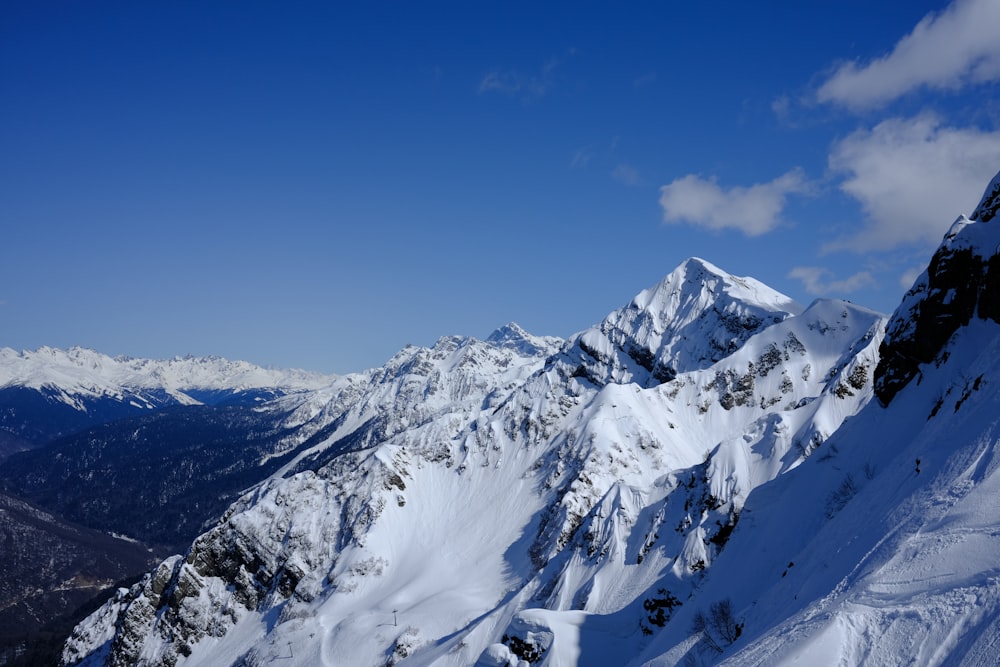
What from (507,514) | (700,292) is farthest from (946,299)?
(700,292)

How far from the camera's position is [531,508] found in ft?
434

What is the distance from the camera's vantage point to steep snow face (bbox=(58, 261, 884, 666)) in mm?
86625

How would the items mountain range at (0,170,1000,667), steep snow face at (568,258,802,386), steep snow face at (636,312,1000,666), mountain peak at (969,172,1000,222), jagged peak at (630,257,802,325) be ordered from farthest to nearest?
jagged peak at (630,257,802,325), steep snow face at (568,258,802,386), mountain peak at (969,172,1000,222), mountain range at (0,170,1000,667), steep snow face at (636,312,1000,666)

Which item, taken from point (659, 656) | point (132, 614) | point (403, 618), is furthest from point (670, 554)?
point (132, 614)

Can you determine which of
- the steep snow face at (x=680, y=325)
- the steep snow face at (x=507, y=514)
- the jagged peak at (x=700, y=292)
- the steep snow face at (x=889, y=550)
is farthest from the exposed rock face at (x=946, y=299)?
the jagged peak at (x=700, y=292)

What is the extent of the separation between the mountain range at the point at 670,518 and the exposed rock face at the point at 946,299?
18cm

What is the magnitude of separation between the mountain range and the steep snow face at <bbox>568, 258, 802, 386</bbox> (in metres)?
0.79

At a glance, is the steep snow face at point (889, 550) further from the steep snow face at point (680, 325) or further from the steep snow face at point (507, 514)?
the steep snow face at point (680, 325)

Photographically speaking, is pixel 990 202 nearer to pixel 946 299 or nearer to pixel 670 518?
pixel 946 299

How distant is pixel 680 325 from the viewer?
18225 centimetres

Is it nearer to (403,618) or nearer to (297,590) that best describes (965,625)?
(403,618)

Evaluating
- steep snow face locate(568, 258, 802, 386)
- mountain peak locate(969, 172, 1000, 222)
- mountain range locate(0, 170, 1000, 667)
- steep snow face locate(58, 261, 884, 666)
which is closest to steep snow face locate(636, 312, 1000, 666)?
mountain range locate(0, 170, 1000, 667)

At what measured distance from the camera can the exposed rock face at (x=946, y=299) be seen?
126 feet

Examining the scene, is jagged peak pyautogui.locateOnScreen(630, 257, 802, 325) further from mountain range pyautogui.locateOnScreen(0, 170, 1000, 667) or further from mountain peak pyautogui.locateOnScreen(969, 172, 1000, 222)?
mountain peak pyautogui.locateOnScreen(969, 172, 1000, 222)
